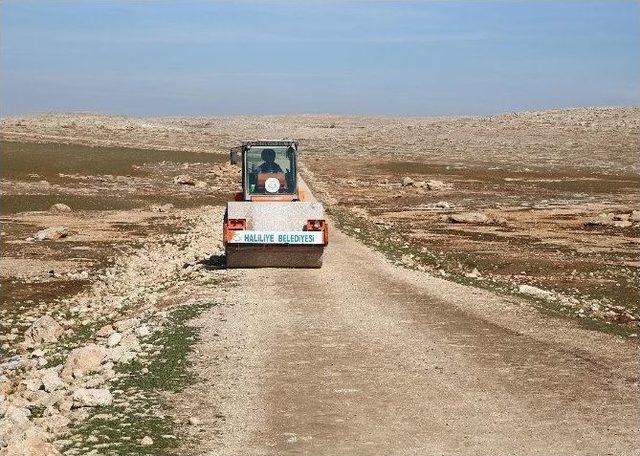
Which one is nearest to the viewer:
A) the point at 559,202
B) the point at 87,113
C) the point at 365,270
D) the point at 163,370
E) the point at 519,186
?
the point at 163,370

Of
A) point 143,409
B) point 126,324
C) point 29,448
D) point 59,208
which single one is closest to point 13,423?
point 29,448

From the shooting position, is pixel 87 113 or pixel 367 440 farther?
pixel 87 113

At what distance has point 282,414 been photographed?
10.1m

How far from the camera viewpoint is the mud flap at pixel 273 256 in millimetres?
20188

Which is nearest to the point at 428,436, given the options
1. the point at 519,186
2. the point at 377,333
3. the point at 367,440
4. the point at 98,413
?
the point at 367,440

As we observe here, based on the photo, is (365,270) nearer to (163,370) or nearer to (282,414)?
(163,370)

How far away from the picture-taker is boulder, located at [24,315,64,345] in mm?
16594

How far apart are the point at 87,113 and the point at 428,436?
176 meters

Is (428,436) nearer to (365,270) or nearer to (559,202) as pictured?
(365,270)

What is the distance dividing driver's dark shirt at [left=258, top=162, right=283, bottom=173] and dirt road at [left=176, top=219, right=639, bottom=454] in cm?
518

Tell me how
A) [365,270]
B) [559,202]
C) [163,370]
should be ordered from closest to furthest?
[163,370] → [365,270] → [559,202]

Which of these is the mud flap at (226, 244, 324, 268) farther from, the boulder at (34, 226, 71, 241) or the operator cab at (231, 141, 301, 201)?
the boulder at (34, 226, 71, 241)

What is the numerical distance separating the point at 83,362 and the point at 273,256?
789cm

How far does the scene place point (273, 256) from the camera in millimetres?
20359
